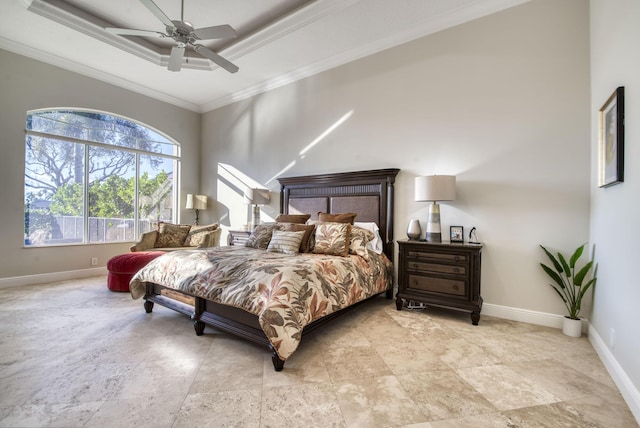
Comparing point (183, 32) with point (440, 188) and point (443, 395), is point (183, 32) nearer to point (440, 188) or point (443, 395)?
point (440, 188)

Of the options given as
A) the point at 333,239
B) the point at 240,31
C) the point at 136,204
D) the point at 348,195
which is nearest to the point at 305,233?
the point at 333,239

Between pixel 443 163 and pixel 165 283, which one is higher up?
pixel 443 163

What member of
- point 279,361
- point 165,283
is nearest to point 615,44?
point 279,361

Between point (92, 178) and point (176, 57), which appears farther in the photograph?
point (92, 178)

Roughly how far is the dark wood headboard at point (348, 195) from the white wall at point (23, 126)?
11.2 feet

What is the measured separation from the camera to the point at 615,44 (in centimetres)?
199

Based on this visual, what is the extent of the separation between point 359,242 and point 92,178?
4.80m

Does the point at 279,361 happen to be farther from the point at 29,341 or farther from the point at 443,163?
the point at 443,163

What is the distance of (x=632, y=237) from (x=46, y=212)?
6.76m

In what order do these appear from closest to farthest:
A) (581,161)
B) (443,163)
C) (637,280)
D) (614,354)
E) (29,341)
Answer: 1. (637,280)
2. (614,354)
3. (29,341)
4. (581,161)
5. (443,163)

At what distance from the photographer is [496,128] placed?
299cm

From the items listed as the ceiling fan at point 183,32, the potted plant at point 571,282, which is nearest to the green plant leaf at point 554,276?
the potted plant at point 571,282

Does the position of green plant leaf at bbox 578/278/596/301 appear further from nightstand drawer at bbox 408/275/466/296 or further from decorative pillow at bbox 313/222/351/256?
decorative pillow at bbox 313/222/351/256

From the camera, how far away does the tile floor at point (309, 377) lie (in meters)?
1.47
